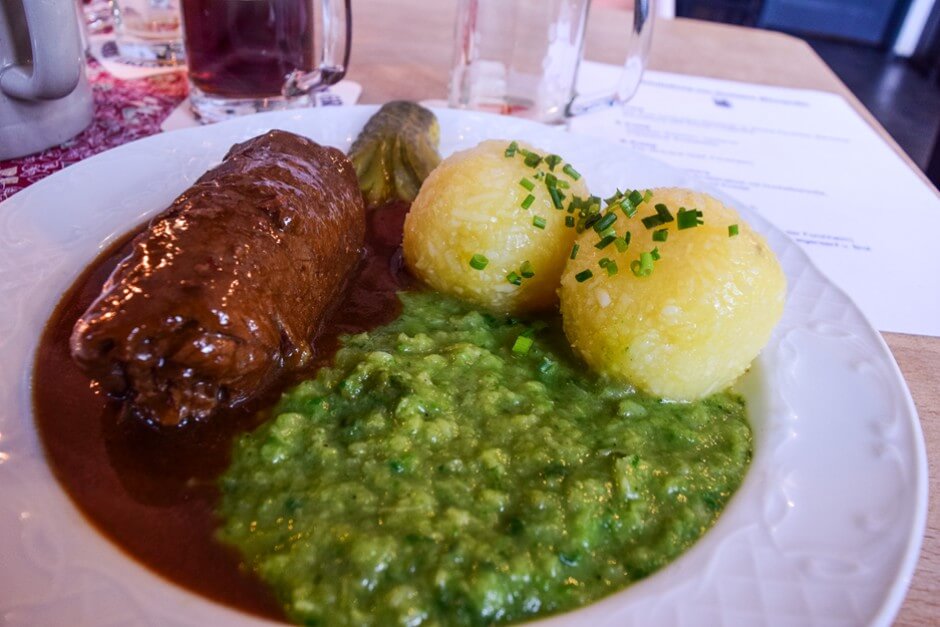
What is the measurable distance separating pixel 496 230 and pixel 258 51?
5.04 feet

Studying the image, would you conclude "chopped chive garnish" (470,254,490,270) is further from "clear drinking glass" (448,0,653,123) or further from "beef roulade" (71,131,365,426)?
"clear drinking glass" (448,0,653,123)

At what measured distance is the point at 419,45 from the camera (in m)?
4.09

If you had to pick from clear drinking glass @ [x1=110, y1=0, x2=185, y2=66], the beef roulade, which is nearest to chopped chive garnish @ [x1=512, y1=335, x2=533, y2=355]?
the beef roulade

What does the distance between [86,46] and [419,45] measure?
1740mm

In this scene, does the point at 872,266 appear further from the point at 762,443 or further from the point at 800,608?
the point at 800,608

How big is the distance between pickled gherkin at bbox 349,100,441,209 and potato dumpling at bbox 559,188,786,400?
94 cm

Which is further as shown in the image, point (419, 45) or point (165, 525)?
point (419, 45)

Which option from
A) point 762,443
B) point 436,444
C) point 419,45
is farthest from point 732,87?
point 436,444

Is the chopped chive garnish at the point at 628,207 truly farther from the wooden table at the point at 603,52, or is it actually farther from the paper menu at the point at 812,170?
the wooden table at the point at 603,52

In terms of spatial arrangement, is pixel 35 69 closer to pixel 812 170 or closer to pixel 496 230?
pixel 496 230

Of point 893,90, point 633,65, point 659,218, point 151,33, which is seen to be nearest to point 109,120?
point 151,33

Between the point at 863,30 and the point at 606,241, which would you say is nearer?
the point at 606,241

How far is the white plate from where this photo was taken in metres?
1.18

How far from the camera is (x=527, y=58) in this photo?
3.13 metres
